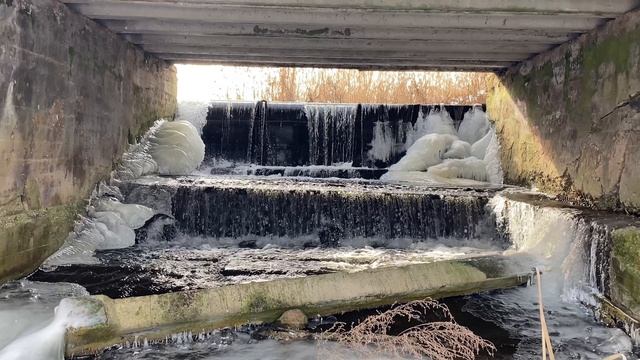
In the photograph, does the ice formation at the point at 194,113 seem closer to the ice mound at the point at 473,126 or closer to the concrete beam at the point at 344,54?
the concrete beam at the point at 344,54

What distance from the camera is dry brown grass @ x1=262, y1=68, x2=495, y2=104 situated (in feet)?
51.6

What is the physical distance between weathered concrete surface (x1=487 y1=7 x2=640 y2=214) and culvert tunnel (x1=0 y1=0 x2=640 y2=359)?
34 millimetres

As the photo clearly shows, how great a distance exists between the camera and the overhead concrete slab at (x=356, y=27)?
6.08m

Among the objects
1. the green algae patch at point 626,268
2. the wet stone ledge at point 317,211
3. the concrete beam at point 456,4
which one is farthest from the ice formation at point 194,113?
the green algae patch at point 626,268

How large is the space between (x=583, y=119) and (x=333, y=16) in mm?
3821

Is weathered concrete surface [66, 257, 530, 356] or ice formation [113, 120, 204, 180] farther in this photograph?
ice formation [113, 120, 204, 180]

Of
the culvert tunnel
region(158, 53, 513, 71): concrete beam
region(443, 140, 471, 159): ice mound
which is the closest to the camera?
the culvert tunnel

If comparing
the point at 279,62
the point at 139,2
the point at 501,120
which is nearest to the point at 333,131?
the point at 279,62

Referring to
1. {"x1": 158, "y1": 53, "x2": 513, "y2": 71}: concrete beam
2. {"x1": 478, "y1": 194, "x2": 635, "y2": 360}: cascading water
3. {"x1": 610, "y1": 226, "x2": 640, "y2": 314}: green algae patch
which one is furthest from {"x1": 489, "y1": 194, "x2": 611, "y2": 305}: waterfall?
{"x1": 158, "y1": 53, "x2": 513, "y2": 71}: concrete beam

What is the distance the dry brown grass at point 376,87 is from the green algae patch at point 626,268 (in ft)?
38.2

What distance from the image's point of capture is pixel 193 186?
821 centimetres

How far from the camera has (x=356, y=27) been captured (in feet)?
23.9

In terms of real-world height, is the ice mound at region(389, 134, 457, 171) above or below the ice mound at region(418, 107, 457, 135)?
below

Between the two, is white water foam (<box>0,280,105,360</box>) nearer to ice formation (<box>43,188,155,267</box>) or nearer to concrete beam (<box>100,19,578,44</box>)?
ice formation (<box>43,188,155,267</box>)
